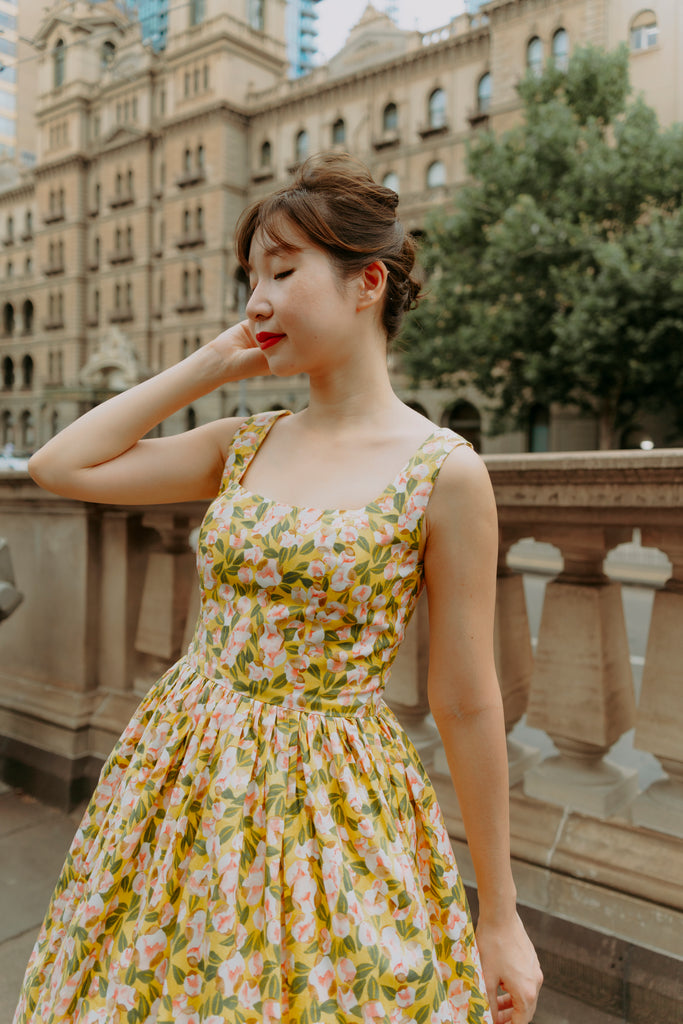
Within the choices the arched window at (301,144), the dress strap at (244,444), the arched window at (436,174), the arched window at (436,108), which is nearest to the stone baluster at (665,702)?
the dress strap at (244,444)

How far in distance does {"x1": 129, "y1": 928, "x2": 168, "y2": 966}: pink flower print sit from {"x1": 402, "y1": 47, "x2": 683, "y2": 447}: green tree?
1455 centimetres

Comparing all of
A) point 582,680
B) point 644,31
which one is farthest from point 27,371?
point 582,680

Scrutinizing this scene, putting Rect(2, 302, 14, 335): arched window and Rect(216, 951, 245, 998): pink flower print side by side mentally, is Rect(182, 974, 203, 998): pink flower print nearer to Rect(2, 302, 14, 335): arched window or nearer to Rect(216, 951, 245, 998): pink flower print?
Rect(216, 951, 245, 998): pink flower print

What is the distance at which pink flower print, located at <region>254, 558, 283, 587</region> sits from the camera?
1.12 m

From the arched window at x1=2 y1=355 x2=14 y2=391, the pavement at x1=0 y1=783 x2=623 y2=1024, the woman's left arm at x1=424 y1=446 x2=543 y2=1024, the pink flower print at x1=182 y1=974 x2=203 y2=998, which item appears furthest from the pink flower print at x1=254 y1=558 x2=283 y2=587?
the arched window at x1=2 y1=355 x2=14 y2=391

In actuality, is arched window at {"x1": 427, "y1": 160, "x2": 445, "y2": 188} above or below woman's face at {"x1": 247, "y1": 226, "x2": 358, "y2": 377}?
above

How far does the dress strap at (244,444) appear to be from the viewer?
4.36 feet

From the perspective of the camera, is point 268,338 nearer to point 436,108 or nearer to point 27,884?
point 27,884

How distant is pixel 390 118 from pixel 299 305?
2948 centimetres

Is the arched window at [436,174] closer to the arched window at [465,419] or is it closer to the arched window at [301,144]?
the arched window at [301,144]

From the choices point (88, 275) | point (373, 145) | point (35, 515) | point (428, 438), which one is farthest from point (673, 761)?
point (88, 275)

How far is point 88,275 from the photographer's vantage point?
3662 centimetres

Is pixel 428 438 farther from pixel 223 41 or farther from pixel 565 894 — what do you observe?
pixel 223 41

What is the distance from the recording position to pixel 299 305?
3.79 ft
